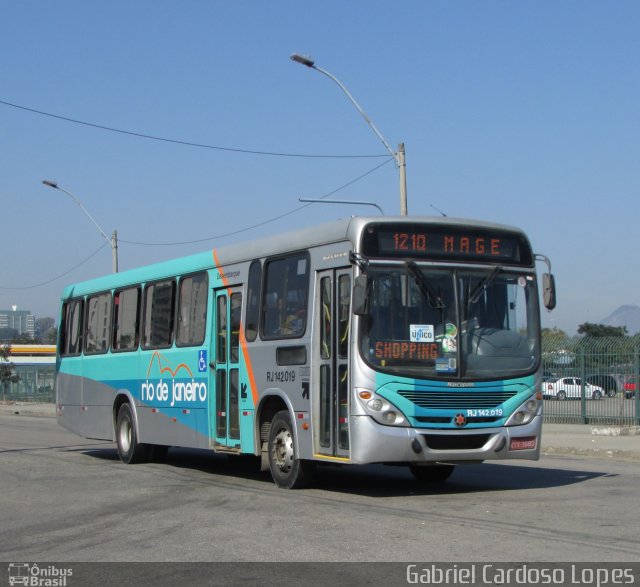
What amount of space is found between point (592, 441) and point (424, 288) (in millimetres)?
11099

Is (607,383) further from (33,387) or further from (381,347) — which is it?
(33,387)

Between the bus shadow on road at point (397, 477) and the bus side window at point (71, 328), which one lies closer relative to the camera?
the bus shadow on road at point (397, 477)

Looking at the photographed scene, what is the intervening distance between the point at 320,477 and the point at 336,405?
3.18m

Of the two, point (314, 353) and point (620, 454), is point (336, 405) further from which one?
point (620, 454)

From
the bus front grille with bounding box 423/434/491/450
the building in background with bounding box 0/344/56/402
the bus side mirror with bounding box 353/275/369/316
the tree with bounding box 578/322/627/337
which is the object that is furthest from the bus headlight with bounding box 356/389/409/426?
the tree with bounding box 578/322/627/337

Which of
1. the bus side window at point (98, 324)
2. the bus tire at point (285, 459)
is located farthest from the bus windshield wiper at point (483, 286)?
the bus side window at point (98, 324)

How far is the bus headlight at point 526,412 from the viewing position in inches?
480

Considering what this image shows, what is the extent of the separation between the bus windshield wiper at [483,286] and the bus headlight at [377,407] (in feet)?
5.20

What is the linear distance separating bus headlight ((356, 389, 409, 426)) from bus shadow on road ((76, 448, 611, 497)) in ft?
4.59

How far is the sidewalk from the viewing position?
19283 millimetres

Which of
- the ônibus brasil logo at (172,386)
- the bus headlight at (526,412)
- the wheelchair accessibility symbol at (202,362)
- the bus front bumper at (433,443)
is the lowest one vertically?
the bus front bumper at (433,443)

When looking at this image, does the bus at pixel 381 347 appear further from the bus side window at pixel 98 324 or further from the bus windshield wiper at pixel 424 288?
the bus side window at pixel 98 324
